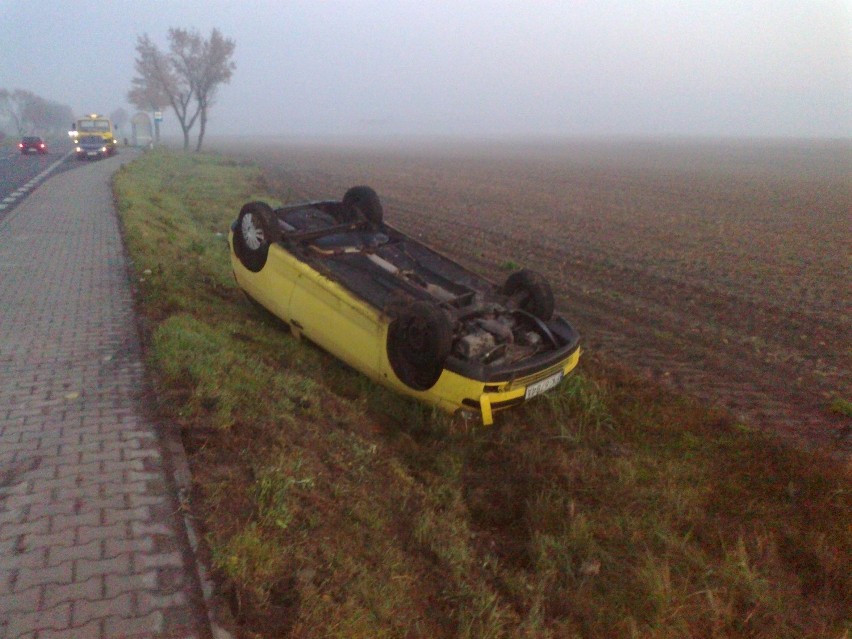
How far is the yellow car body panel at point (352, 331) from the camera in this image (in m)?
4.80

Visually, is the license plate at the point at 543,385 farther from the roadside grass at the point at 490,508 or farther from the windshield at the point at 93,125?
the windshield at the point at 93,125

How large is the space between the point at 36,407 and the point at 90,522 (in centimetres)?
157

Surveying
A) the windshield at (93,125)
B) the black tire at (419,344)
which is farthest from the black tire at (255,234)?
the windshield at (93,125)

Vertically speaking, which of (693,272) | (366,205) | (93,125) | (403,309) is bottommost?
(693,272)

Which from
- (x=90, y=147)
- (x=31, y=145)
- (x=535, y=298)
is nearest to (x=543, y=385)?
(x=535, y=298)

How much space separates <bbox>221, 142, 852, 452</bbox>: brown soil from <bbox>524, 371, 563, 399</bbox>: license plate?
1.62 meters

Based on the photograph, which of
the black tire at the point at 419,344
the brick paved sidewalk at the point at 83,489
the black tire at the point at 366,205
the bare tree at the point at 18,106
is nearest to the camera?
the brick paved sidewalk at the point at 83,489

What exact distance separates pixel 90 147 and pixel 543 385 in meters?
32.5

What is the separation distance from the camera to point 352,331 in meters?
5.41

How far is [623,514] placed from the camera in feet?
13.5

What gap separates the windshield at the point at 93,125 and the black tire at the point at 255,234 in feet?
111

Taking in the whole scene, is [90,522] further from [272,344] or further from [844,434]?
[844,434]

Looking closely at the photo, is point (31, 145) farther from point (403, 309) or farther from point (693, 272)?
point (403, 309)

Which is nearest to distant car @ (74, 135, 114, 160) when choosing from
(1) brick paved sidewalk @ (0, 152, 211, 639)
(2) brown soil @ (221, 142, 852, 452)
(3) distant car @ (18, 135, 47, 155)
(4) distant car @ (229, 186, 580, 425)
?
(3) distant car @ (18, 135, 47, 155)
